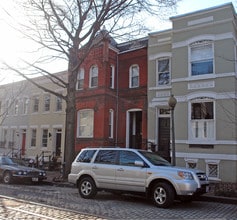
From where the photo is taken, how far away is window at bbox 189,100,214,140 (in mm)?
16453

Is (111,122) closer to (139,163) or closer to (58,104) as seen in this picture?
(58,104)

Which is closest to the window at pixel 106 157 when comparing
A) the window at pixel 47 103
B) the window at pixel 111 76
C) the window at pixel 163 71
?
the window at pixel 163 71

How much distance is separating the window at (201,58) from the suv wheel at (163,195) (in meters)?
9.10

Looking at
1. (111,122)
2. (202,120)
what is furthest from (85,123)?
(202,120)

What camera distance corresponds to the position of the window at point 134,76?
2222cm

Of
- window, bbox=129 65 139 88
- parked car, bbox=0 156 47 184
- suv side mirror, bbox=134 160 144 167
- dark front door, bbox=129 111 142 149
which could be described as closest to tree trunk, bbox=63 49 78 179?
parked car, bbox=0 156 47 184

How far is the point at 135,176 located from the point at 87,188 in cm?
208

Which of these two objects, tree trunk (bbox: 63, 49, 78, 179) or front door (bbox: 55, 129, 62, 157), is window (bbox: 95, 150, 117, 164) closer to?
tree trunk (bbox: 63, 49, 78, 179)

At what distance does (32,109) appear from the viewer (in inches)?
1164

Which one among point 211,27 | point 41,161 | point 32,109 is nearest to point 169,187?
point 211,27

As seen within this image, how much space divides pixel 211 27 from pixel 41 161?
15.7 meters

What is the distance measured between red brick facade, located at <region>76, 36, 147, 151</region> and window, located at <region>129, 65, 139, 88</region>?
228 mm

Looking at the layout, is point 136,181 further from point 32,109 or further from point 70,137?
point 32,109

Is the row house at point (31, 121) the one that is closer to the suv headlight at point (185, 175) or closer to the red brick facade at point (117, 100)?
the red brick facade at point (117, 100)
